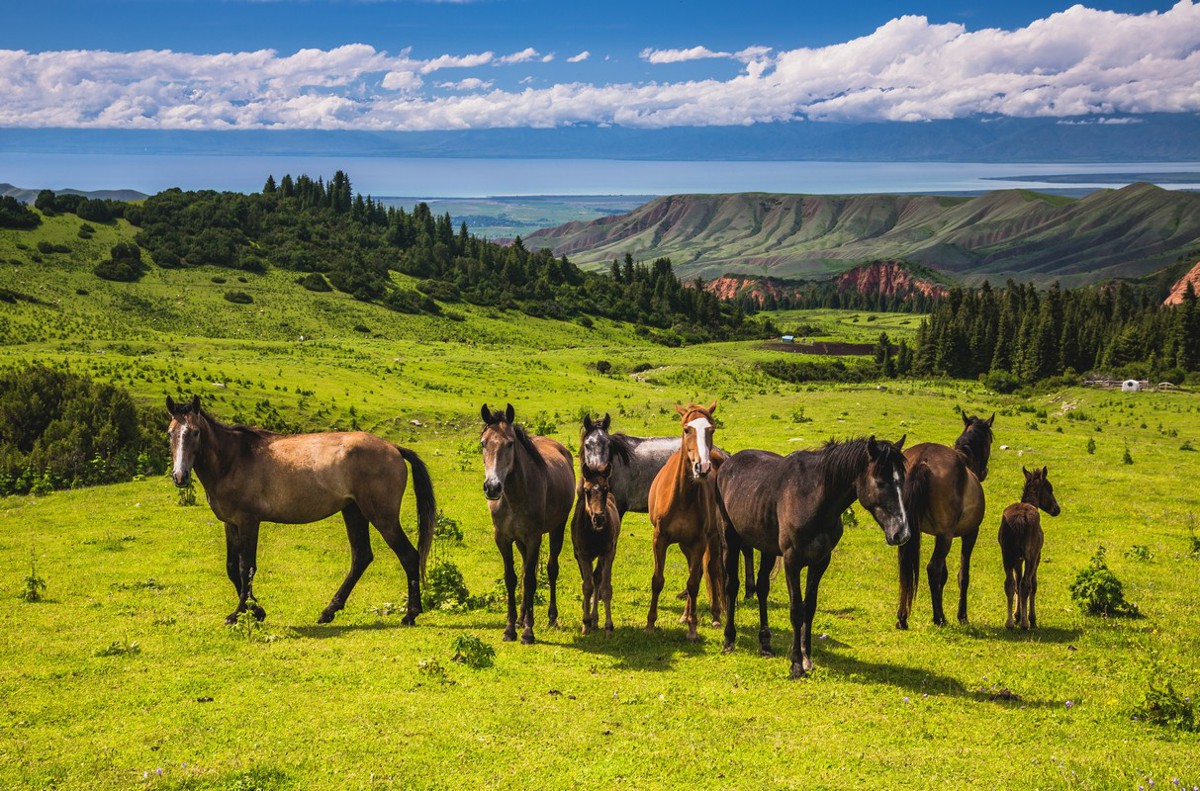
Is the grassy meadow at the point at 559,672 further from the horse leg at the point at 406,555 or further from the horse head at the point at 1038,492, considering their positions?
the horse head at the point at 1038,492

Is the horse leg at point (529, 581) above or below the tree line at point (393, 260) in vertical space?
below

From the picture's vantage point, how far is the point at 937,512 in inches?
576

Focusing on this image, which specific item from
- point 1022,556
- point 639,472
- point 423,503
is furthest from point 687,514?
point 1022,556

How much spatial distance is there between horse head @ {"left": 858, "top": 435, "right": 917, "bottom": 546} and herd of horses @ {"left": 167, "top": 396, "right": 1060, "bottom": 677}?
0.7 inches

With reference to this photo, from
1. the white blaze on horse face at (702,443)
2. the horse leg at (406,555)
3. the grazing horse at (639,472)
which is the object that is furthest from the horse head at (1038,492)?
the horse leg at (406,555)

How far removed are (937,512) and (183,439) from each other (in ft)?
43.4

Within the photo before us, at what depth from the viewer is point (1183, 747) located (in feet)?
29.0

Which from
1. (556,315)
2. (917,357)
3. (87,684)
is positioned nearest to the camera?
(87,684)

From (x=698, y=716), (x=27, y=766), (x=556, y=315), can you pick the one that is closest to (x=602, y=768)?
(x=698, y=716)

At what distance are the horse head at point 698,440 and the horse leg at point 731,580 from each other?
4.39ft

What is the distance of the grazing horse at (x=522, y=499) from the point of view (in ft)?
40.4

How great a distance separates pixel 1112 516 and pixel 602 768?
75.2 feet

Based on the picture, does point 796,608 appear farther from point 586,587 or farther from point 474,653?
point 474,653

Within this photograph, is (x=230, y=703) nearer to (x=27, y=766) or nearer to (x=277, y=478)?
(x=27, y=766)
